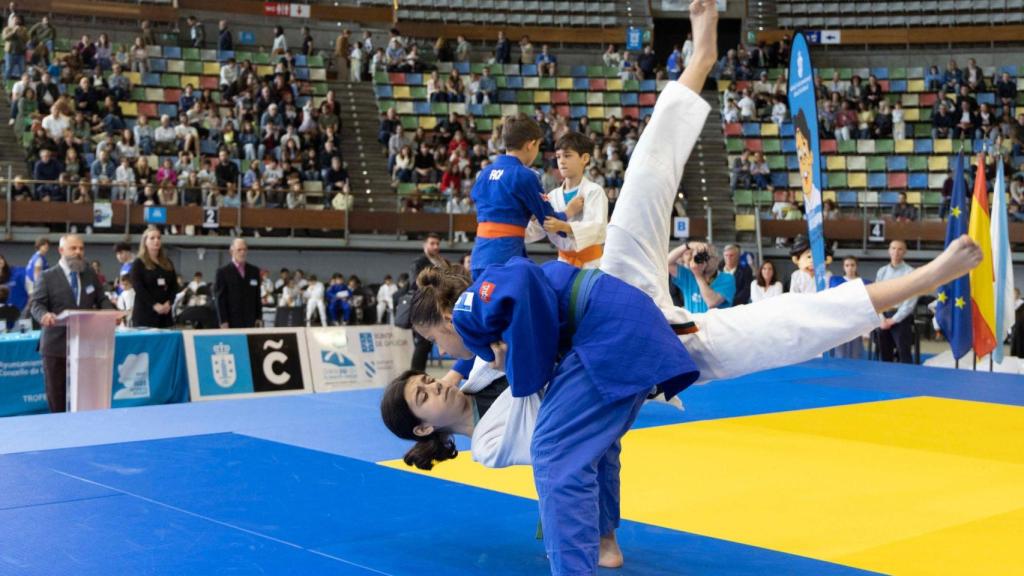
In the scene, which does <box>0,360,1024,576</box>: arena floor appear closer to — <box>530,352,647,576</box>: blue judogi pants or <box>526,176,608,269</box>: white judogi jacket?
<box>530,352,647,576</box>: blue judogi pants

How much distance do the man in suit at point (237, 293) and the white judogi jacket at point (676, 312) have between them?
6565 millimetres

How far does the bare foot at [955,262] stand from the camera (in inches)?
116

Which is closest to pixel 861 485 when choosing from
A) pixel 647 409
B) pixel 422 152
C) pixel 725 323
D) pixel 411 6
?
pixel 725 323

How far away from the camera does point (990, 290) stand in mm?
10148

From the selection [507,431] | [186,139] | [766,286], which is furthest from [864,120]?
[507,431]

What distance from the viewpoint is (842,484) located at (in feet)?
15.1

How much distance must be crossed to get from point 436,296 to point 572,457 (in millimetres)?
700

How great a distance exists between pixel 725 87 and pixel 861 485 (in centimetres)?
2055

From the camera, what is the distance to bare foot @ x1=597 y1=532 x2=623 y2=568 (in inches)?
129

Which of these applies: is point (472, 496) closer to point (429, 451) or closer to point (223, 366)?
point (429, 451)

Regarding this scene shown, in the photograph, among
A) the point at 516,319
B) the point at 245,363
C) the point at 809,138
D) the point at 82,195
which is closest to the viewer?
the point at 516,319

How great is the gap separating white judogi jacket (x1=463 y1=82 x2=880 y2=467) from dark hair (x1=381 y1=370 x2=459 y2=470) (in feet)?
0.68

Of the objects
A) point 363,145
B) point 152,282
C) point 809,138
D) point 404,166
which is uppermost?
point 363,145

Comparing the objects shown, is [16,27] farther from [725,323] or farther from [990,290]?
[725,323]
